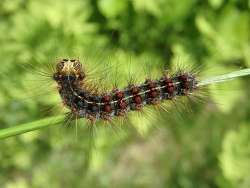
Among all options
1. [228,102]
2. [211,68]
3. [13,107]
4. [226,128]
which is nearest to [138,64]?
[211,68]

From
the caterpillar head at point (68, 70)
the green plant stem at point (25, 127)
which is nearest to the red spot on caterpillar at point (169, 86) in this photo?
the caterpillar head at point (68, 70)

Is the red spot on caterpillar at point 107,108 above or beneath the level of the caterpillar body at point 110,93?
beneath

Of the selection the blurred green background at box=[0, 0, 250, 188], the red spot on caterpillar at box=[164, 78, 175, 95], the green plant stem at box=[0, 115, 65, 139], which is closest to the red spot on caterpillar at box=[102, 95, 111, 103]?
the red spot on caterpillar at box=[164, 78, 175, 95]

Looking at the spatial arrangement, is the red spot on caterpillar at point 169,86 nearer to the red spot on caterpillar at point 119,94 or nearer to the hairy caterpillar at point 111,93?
the hairy caterpillar at point 111,93

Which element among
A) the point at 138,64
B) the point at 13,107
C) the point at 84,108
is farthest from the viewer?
the point at 13,107

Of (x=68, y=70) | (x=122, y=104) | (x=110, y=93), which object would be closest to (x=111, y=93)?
(x=110, y=93)

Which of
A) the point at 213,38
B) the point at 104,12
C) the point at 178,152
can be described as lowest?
the point at 178,152

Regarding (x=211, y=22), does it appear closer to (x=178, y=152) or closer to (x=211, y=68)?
(x=211, y=68)
